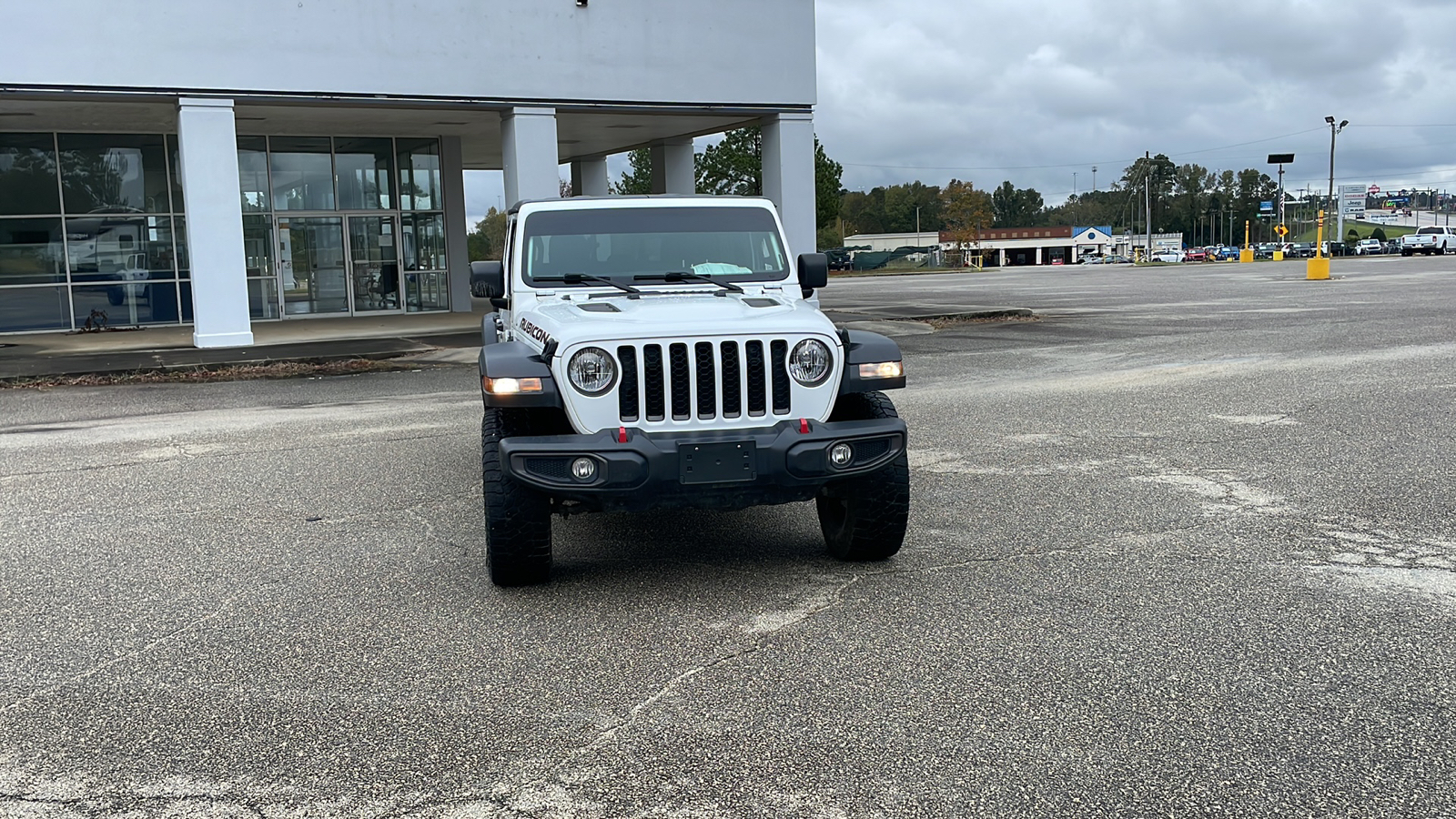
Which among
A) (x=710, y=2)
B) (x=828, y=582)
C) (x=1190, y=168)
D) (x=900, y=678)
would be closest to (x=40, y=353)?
(x=710, y=2)

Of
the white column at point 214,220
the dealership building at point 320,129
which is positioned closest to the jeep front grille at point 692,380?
the white column at point 214,220

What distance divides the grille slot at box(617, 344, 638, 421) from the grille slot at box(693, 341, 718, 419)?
0.28 metres

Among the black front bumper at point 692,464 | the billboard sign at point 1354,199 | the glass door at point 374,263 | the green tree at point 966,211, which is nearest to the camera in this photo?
the black front bumper at point 692,464

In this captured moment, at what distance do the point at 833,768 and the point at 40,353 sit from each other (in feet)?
57.1

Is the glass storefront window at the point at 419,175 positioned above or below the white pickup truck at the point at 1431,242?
above

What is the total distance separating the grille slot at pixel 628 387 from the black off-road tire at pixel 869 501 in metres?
0.93

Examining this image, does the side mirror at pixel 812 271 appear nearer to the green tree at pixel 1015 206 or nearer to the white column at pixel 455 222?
the white column at pixel 455 222

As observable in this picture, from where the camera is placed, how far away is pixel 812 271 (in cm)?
687

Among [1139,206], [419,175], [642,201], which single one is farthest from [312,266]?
[1139,206]

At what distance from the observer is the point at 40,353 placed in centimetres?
1747

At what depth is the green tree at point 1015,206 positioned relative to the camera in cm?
19238

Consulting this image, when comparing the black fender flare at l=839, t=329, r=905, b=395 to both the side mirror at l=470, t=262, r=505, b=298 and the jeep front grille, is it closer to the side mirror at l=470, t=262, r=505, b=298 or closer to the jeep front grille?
the jeep front grille

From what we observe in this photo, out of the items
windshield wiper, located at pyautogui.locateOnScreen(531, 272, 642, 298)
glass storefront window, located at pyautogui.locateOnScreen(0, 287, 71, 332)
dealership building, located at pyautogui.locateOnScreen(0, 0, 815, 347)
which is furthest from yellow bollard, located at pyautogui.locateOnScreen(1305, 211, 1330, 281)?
windshield wiper, located at pyautogui.locateOnScreen(531, 272, 642, 298)

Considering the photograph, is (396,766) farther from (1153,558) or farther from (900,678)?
(1153,558)
